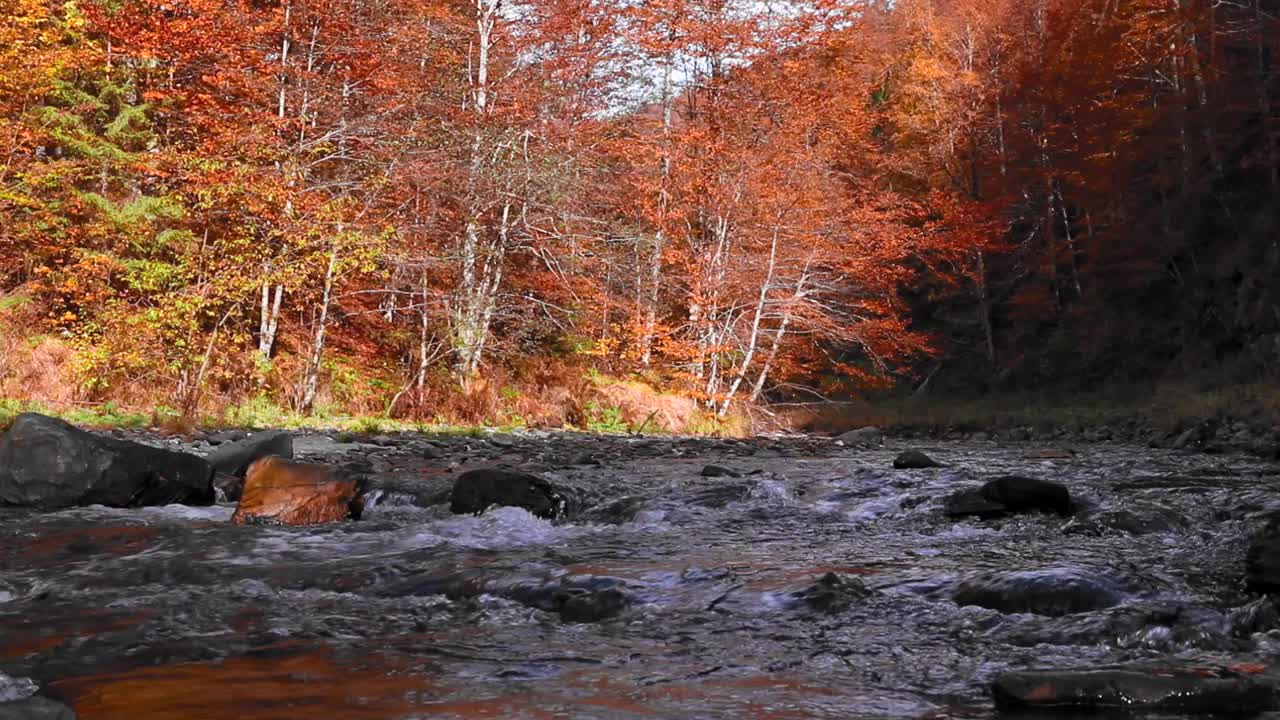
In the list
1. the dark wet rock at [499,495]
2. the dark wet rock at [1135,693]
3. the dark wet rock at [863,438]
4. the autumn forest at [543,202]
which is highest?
the autumn forest at [543,202]

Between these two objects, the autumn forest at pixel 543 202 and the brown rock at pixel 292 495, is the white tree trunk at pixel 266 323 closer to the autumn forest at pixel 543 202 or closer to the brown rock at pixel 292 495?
the autumn forest at pixel 543 202

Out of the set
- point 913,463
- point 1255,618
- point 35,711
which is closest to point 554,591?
point 35,711

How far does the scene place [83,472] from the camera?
6.40 meters

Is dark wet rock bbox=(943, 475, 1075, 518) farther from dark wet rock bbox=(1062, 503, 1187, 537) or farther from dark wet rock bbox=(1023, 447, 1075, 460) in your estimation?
dark wet rock bbox=(1023, 447, 1075, 460)

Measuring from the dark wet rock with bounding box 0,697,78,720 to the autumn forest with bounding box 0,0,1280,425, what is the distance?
34.9 ft

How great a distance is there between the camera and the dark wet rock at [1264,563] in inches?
142

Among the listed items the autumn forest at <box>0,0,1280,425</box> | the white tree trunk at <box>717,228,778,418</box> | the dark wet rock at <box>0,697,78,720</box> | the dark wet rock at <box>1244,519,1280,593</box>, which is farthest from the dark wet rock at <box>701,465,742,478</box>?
the white tree trunk at <box>717,228,778,418</box>

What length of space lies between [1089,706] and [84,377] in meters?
13.0

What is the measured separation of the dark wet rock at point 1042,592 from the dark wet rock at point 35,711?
112 inches

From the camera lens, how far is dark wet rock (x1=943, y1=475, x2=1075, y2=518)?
6.11 metres

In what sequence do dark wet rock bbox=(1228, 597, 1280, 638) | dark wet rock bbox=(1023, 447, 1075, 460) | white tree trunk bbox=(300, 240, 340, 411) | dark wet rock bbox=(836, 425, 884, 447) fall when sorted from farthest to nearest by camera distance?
dark wet rock bbox=(836, 425, 884, 447) → white tree trunk bbox=(300, 240, 340, 411) → dark wet rock bbox=(1023, 447, 1075, 460) → dark wet rock bbox=(1228, 597, 1280, 638)

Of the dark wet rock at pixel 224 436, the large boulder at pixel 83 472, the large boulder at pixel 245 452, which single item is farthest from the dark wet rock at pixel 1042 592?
the dark wet rock at pixel 224 436

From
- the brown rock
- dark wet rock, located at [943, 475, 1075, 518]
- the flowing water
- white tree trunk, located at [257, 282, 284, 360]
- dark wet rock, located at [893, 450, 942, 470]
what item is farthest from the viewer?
white tree trunk, located at [257, 282, 284, 360]

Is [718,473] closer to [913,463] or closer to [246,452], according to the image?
[913,463]
